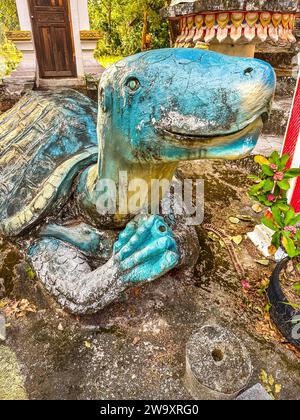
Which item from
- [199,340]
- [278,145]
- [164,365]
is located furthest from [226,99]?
[278,145]

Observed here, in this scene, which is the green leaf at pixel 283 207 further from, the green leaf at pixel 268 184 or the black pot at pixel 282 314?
the black pot at pixel 282 314

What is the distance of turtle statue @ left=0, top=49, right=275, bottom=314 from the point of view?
0.93 metres

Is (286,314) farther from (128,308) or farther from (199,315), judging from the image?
(128,308)

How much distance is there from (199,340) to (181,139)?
1032mm

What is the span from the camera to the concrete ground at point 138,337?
1.53 m

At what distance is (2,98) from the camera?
535 centimetres

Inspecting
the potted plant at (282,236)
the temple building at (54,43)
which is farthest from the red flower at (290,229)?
the temple building at (54,43)

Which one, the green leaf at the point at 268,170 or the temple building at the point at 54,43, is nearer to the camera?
the green leaf at the point at 268,170

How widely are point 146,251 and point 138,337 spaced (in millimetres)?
682

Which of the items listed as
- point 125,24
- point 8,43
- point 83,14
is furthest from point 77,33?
point 125,24

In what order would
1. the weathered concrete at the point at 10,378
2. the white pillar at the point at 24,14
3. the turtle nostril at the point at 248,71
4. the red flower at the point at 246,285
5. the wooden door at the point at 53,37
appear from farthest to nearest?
the wooden door at the point at 53,37, the white pillar at the point at 24,14, the red flower at the point at 246,285, the weathered concrete at the point at 10,378, the turtle nostril at the point at 248,71

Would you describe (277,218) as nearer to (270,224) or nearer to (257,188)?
(270,224)

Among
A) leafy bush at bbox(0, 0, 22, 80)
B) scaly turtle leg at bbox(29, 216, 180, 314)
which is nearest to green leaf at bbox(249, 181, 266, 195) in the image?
scaly turtle leg at bbox(29, 216, 180, 314)

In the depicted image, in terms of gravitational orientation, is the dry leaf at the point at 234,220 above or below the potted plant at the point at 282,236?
below
